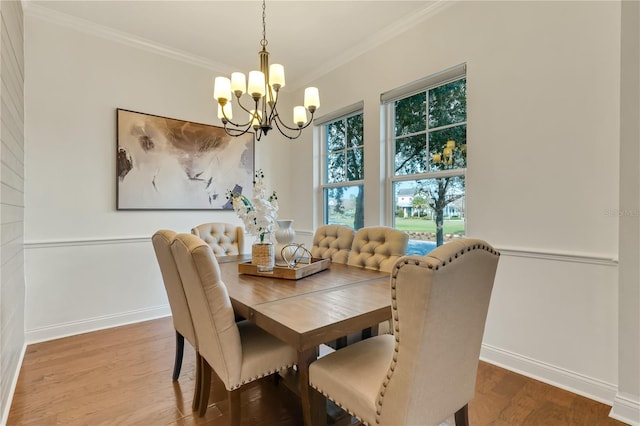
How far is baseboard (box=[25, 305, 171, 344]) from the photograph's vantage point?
276cm

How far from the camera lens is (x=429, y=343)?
97cm

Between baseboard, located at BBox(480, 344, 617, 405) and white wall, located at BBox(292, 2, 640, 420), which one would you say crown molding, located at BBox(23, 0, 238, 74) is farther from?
baseboard, located at BBox(480, 344, 617, 405)

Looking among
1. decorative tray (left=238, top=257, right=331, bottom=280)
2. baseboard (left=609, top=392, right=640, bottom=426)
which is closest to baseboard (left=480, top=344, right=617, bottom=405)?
baseboard (left=609, top=392, right=640, bottom=426)

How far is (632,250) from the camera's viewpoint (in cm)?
170

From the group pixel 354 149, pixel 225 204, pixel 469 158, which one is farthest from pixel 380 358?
pixel 225 204

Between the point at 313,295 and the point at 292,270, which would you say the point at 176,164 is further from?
the point at 313,295

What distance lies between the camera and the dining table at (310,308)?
1.18 meters

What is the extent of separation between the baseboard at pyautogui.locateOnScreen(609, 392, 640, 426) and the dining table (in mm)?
1406

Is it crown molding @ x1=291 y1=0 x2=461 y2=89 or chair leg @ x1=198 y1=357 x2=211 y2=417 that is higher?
crown molding @ x1=291 y1=0 x2=461 y2=89

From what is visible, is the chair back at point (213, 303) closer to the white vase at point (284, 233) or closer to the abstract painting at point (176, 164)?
the white vase at point (284, 233)

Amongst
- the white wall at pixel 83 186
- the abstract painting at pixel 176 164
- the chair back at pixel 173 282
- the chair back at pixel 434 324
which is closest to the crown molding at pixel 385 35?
the abstract painting at pixel 176 164

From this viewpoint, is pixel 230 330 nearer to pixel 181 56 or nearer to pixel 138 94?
pixel 138 94

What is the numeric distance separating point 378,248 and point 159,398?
1.65 m

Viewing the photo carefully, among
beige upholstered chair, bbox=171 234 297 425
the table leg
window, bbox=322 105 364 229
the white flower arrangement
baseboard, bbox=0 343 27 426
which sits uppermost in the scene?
window, bbox=322 105 364 229
